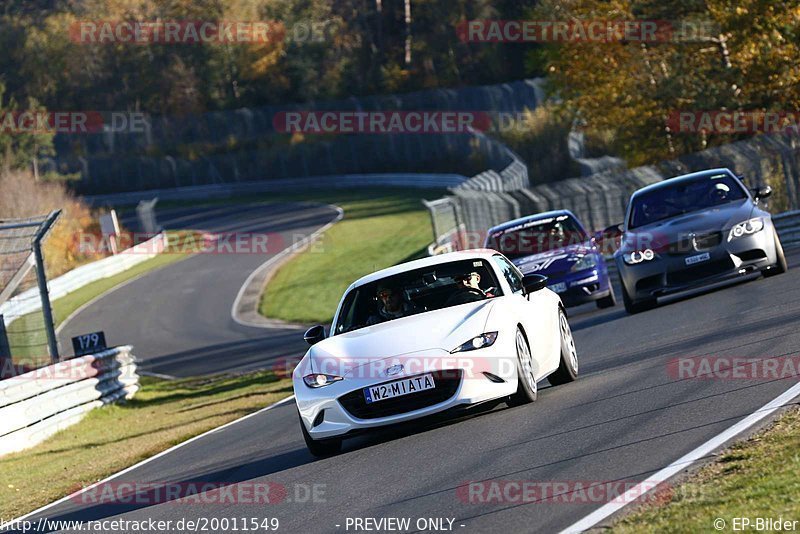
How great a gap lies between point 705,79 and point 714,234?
1894 centimetres

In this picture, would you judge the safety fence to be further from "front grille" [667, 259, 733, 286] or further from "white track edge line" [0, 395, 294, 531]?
"white track edge line" [0, 395, 294, 531]

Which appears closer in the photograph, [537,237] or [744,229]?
[744,229]

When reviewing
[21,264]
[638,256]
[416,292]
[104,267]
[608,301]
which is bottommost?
[104,267]

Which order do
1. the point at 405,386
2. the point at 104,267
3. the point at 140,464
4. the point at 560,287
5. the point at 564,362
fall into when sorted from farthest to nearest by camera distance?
the point at 104,267, the point at 560,287, the point at 140,464, the point at 564,362, the point at 405,386

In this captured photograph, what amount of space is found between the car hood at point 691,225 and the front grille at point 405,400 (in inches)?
→ 302

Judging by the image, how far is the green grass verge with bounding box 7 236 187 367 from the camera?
27.8 metres

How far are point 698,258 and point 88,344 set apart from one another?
10.0 metres

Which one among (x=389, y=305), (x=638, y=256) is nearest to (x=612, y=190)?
(x=638, y=256)

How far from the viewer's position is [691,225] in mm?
16875

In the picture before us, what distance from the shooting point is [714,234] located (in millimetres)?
16594

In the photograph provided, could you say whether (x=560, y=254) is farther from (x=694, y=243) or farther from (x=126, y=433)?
(x=126, y=433)

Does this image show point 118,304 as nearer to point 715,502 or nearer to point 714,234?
point 714,234

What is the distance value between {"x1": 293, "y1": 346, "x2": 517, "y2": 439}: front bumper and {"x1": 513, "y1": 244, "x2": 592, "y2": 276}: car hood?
32.9 feet

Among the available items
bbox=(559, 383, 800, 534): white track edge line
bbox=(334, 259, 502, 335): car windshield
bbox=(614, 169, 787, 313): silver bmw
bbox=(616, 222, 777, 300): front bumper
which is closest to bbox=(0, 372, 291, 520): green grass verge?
bbox=(334, 259, 502, 335): car windshield
